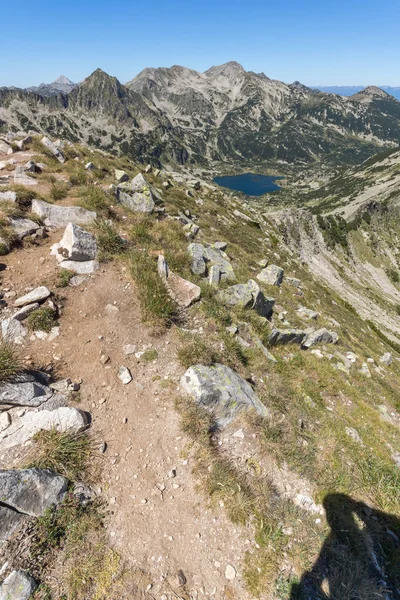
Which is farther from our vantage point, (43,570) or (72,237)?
(72,237)

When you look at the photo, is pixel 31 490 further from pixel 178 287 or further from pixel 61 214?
pixel 61 214

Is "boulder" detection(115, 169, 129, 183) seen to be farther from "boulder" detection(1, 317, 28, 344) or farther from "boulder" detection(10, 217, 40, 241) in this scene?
"boulder" detection(1, 317, 28, 344)

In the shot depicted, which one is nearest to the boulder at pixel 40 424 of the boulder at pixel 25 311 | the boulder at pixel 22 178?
the boulder at pixel 25 311

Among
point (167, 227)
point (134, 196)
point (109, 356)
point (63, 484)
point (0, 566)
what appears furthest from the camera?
point (134, 196)

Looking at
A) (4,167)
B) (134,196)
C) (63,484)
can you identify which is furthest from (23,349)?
(4,167)

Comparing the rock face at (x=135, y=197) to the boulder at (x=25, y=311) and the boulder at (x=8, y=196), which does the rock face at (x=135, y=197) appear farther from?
the boulder at (x=25, y=311)

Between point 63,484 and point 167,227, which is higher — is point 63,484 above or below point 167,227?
below

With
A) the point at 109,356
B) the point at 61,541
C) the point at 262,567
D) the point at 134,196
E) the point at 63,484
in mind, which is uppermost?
the point at 134,196

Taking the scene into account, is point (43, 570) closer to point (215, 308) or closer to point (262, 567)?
point (262, 567)

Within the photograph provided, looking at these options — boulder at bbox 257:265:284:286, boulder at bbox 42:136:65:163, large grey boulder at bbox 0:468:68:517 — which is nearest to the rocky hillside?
large grey boulder at bbox 0:468:68:517
